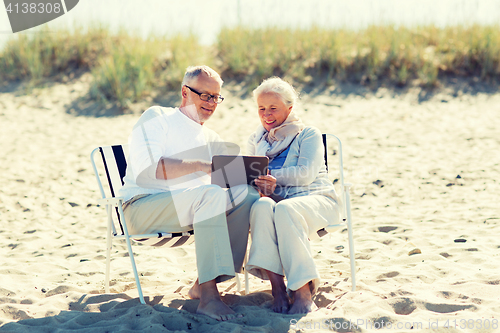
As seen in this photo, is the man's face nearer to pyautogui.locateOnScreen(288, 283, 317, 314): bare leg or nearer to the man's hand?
the man's hand

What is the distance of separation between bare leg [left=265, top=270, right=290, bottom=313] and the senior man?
246 mm

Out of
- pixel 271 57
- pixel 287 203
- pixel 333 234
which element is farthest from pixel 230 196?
pixel 271 57

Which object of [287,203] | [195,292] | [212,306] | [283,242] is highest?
[287,203]

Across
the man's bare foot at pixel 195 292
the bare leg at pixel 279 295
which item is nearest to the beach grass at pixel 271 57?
the man's bare foot at pixel 195 292

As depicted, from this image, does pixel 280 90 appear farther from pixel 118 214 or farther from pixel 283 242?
pixel 118 214

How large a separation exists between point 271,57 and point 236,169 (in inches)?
305

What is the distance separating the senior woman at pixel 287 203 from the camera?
270cm

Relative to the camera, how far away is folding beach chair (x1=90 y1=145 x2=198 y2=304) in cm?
284

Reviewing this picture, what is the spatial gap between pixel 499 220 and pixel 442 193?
123cm

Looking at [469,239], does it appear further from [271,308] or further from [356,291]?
[271,308]

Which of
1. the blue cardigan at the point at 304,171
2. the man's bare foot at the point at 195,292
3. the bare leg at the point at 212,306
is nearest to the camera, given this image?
the bare leg at the point at 212,306

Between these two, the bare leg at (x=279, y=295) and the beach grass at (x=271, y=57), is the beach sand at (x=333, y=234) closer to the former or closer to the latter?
the bare leg at (x=279, y=295)

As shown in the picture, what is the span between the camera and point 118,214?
3.21 meters

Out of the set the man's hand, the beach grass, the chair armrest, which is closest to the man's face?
the man's hand
